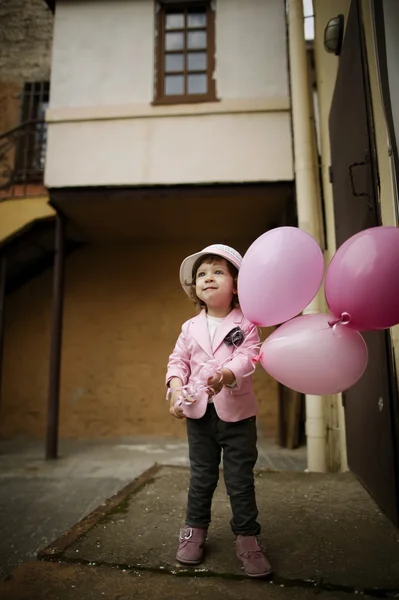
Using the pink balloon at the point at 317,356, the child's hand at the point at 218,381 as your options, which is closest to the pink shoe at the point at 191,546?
the child's hand at the point at 218,381

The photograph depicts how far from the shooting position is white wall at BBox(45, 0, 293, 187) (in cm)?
515

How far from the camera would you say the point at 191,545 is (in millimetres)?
1671

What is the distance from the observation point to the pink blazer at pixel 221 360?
1701 mm

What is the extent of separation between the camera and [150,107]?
17.6ft

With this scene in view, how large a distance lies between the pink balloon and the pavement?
689mm

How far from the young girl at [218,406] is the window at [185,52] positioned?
172 inches

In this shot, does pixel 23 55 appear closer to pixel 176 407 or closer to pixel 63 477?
pixel 63 477

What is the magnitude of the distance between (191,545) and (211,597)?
0.28 metres

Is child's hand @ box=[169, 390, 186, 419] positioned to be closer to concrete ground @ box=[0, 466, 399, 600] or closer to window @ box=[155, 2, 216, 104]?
concrete ground @ box=[0, 466, 399, 600]

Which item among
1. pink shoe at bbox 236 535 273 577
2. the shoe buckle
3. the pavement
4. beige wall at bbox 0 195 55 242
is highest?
beige wall at bbox 0 195 55 242

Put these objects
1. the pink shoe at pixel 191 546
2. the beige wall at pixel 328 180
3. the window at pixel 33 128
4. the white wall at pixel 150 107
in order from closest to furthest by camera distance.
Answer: the pink shoe at pixel 191 546, the beige wall at pixel 328 180, the white wall at pixel 150 107, the window at pixel 33 128

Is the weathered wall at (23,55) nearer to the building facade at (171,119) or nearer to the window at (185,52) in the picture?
the building facade at (171,119)

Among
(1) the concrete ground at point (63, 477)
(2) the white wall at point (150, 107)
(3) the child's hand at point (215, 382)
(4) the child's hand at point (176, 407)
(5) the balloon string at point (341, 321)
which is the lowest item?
(1) the concrete ground at point (63, 477)

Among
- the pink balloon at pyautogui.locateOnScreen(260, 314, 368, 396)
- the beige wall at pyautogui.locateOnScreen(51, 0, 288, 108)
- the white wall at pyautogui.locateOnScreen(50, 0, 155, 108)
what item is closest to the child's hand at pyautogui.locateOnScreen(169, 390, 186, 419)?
the pink balloon at pyautogui.locateOnScreen(260, 314, 368, 396)
